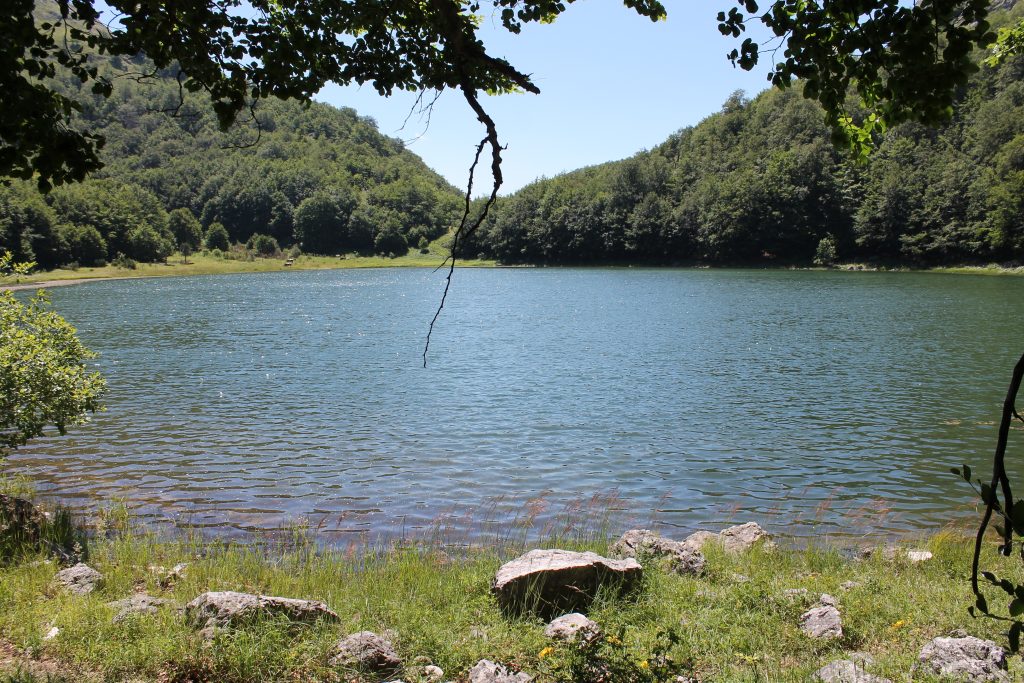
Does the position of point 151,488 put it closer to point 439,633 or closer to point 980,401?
point 439,633

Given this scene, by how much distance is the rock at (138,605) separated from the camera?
23.7ft

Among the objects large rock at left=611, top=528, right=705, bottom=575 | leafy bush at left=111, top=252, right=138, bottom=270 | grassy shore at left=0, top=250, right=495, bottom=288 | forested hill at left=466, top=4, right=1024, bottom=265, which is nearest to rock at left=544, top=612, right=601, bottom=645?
large rock at left=611, top=528, right=705, bottom=575

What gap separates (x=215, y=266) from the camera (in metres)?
158

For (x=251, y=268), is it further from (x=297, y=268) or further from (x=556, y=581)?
(x=556, y=581)

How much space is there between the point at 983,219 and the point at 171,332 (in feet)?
361

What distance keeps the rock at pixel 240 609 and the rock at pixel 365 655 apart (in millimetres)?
826

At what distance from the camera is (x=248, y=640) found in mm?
6512

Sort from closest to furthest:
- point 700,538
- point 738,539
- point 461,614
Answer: point 461,614 → point 738,539 → point 700,538

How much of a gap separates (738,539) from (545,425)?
454 inches

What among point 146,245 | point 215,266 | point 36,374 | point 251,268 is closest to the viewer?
point 36,374

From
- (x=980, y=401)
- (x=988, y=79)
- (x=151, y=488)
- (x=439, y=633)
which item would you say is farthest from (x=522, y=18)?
(x=988, y=79)

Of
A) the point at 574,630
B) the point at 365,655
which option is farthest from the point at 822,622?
the point at 365,655

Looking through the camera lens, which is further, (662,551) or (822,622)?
(662,551)

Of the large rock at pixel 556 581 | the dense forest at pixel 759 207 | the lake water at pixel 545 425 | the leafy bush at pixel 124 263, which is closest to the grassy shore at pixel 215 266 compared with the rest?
the leafy bush at pixel 124 263
